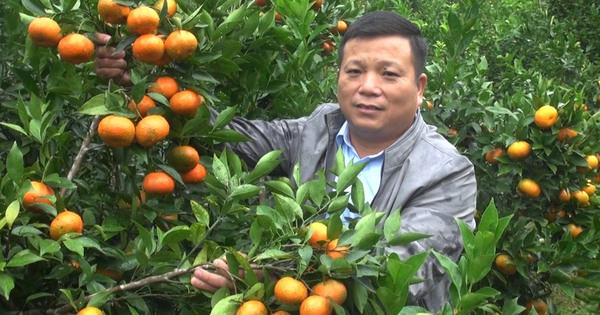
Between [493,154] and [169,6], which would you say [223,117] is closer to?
[169,6]

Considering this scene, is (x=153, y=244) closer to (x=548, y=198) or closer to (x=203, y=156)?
(x=203, y=156)

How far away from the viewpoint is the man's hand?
5.90 ft

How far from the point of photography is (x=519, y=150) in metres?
3.01

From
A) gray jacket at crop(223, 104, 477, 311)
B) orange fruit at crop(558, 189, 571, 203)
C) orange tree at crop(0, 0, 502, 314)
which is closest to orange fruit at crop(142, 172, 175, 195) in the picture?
orange tree at crop(0, 0, 502, 314)

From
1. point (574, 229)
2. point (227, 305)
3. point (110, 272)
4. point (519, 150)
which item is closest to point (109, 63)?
point (110, 272)

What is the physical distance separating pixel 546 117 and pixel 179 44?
1.75 meters

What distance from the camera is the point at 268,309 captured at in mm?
1484

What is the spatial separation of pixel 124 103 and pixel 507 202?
210cm

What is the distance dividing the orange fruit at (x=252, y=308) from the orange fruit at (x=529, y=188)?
1.89 metres

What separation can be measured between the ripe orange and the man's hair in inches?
40.8

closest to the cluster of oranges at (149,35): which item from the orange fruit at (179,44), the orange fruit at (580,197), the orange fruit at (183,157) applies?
the orange fruit at (179,44)

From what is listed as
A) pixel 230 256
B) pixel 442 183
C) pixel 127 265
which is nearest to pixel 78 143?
pixel 127 265

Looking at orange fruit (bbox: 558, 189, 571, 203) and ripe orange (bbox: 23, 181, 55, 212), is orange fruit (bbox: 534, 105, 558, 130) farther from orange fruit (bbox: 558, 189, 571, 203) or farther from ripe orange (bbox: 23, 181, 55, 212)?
ripe orange (bbox: 23, 181, 55, 212)

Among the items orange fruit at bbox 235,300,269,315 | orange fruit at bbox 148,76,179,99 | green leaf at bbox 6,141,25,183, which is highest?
orange fruit at bbox 148,76,179,99
